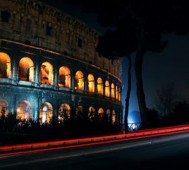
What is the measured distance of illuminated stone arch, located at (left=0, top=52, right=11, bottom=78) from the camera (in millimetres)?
24859

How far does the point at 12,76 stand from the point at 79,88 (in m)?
8.74

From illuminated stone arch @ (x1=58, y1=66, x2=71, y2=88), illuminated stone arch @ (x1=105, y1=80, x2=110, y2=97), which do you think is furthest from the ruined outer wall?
illuminated stone arch @ (x1=105, y1=80, x2=110, y2=97)

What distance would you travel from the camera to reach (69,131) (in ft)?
49.2

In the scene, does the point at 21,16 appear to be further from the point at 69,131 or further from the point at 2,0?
the point at 69,131

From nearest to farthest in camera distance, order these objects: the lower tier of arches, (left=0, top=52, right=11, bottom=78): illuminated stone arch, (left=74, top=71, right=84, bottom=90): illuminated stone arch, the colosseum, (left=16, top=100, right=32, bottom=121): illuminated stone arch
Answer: the lower tier of arches, (left=0, top=52, right=11, bottom=78): illuminated stone arch, the colosseum, (left=16, top=100, right=32, bottom=121): illuminated stone arch, (left=74, top=71, right=84, bottom=90): illuminated stone arch

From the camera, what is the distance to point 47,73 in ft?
93.8

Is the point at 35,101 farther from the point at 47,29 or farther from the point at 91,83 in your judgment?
the point at 91,83

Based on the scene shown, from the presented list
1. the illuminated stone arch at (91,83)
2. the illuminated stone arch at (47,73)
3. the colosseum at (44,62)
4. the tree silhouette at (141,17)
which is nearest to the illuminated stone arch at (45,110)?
the colosseum at (44,62)

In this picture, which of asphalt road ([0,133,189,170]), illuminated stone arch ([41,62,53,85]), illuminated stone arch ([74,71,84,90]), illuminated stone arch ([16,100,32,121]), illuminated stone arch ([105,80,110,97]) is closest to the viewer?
asphalt road ([0,133,189,170])

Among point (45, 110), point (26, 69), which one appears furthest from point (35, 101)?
point (26, 69)

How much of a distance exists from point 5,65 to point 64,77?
6726 mm

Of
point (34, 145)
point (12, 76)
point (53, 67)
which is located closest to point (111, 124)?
point (34, 145)

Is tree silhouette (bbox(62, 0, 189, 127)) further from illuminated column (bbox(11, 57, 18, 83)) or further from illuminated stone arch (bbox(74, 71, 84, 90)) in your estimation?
illuminated stone arch (bbox(74, 71, 84, 90))

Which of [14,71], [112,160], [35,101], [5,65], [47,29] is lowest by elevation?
[112,160]
